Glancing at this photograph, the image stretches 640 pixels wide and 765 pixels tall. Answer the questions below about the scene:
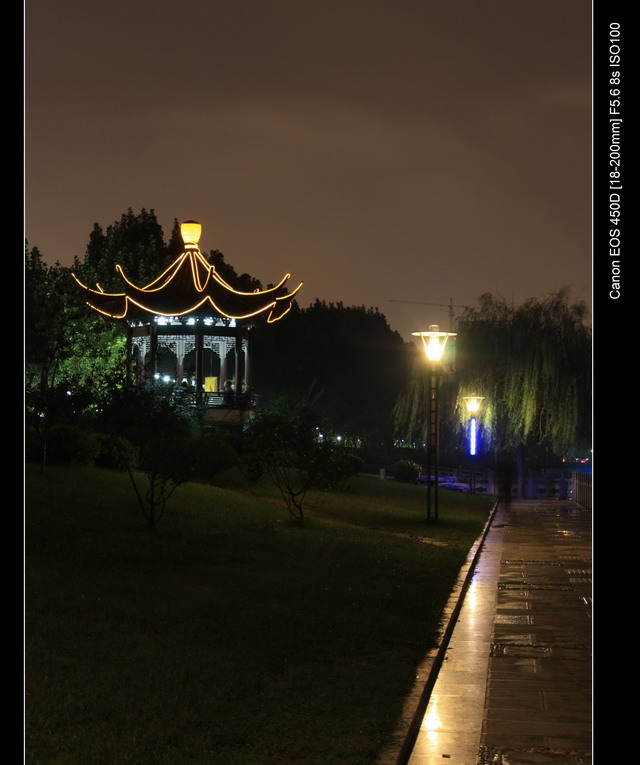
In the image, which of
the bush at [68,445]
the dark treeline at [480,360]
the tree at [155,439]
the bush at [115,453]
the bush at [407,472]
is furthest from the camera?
the bush at [407,472]

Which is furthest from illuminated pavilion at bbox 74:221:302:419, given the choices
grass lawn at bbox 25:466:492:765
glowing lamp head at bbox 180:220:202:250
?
grass lawn at bbox 25:466:492:765

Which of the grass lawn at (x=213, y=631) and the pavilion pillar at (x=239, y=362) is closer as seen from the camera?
the grass lawn at (x=213, y=631)

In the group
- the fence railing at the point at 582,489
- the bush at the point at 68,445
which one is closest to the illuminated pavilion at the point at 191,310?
the bush at the point at 68,445

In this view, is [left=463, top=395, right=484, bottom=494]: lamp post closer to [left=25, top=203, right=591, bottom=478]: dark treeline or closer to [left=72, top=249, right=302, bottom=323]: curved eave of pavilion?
[left=25, top=203, right=591, bottom=478]: dark treeline

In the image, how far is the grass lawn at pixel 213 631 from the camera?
6418mm

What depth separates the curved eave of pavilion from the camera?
107 ft

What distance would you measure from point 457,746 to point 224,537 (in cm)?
1097

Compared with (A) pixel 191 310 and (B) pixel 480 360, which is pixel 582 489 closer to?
(B) pixel 480 360

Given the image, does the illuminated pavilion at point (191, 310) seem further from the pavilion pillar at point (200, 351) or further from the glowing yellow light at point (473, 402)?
the glowing yellow light at point (473, 402)

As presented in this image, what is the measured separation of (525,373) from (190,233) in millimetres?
12138

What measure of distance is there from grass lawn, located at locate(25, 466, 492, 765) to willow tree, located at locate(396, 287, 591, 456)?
16935 millimetres
